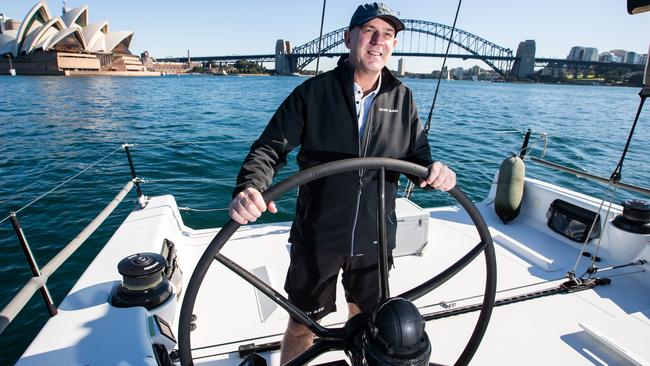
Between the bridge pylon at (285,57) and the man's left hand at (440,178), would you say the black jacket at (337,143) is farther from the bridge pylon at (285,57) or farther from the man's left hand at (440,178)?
the bridge pylon at (285,57)

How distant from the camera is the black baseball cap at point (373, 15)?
1235 millimetres

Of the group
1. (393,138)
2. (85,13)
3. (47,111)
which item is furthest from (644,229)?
(85,13)

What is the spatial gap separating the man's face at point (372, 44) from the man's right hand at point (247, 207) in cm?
71

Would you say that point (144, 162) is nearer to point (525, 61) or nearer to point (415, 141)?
point (415, 141)

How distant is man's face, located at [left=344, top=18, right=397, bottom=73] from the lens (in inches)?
50.2

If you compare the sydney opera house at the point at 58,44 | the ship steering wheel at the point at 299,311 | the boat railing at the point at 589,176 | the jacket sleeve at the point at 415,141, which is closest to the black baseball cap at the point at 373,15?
the jacket sleeve at the point at 415,141

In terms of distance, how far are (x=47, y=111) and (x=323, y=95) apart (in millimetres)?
19374

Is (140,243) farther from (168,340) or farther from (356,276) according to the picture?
(356,276)

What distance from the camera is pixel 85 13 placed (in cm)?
4750

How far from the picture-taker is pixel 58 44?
47312 millimetres

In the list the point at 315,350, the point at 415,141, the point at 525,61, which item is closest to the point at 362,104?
the point at 415,141

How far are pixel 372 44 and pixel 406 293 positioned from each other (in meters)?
0.84

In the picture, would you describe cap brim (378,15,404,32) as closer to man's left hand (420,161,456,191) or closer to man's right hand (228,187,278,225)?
man's left hand (420,161,456,191)

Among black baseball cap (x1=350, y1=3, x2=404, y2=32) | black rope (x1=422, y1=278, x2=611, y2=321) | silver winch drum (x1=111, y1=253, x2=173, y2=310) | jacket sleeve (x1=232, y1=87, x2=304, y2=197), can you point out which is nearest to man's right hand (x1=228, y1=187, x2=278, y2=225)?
jacket sleeve (x1=232, y1=87, x2=304, y2=197)
